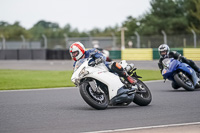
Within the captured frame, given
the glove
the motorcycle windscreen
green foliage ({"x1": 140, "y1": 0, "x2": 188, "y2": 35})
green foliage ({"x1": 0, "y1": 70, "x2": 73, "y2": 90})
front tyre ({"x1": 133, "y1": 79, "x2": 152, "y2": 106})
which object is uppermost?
green foliage ({"x1": 140, "y1": 0, "x2": 188, "y2": 35})

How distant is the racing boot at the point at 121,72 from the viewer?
29.6ft

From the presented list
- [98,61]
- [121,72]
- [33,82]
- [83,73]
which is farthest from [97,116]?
[33,82]

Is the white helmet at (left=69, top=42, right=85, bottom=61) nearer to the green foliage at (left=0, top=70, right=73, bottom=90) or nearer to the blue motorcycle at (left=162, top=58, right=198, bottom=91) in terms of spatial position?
the blue motorcycle at (left=162, top=58, right=198, bottom=91)

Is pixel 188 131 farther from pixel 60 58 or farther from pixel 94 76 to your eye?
pixel 60 58

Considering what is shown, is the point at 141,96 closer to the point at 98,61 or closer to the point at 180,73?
the point at 98,61

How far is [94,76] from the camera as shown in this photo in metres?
8.65

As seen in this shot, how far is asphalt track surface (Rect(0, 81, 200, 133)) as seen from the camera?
6.92 m

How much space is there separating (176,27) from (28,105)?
48466 mm

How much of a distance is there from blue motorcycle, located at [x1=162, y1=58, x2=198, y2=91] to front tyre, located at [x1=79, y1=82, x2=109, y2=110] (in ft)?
12.4

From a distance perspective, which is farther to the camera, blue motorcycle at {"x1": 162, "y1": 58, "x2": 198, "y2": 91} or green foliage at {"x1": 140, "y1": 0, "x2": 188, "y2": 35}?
green foliage at {"x1": 140, "y1": 0, "x2": 188, "y2": 35}

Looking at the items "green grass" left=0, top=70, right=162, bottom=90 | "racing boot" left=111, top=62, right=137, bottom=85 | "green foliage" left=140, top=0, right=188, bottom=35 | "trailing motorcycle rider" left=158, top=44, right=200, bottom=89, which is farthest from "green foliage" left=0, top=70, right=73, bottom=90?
"green foliage" left=140, top=0, right=188, bottom=35

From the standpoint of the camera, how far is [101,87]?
8.91 metres

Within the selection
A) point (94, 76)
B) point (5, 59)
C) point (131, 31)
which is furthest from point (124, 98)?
point (131, 31)

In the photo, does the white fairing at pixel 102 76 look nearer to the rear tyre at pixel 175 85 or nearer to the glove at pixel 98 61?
the glove at pixel 98 61
